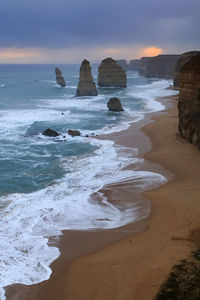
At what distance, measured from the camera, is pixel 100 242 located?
9.70 meters

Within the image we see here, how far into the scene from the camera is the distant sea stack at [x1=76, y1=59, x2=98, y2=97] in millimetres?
54325

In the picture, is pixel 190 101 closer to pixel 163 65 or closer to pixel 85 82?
pixel 85 82

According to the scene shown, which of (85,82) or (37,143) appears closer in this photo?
(37,143)

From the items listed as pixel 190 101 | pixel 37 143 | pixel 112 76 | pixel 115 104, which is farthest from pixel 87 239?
pixel 112 76

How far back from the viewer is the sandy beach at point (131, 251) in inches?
289

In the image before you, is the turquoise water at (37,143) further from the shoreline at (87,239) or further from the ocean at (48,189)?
the shoreline at (87,239)

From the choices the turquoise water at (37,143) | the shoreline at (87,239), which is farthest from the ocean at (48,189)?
the shoreline at (87,239)

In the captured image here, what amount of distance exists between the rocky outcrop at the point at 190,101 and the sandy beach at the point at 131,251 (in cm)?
567

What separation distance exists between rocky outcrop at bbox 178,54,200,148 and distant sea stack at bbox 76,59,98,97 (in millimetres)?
34860

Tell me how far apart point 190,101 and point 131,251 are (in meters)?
14.1

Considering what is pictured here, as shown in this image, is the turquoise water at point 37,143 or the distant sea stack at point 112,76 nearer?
the turquoise water at point 37,143

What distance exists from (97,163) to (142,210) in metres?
6.61

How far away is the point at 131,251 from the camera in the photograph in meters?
8.84

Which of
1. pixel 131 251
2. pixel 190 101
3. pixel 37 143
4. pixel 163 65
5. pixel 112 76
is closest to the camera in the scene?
pixel 131 251
